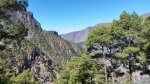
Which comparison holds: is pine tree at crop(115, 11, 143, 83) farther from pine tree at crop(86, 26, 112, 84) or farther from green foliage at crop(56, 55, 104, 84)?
green foliage at crop(56, 55, 104, 84)

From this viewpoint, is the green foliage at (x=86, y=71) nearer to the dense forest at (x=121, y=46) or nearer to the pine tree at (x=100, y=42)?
the dense forest at (x=121, y=46)

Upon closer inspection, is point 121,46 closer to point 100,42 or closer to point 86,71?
point 100,42

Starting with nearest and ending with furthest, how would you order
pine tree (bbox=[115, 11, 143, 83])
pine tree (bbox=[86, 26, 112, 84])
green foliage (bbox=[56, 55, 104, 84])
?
pine tree (bbox=[115, 11, 143, 83]), pine tree (bbox=[86, 26, 112, 84]), green foliage (bbox=[56, 55, 104, 84])

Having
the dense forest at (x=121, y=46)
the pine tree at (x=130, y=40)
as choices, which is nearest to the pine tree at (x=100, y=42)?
the dense forest at (x=121, y=46)

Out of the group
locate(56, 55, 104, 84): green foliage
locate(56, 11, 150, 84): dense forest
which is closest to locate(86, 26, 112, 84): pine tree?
locate(56, 11, 150, 84): dense forest

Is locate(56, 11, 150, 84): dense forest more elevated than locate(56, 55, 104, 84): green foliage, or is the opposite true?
locate(56, 11, 150, 84): dense forest

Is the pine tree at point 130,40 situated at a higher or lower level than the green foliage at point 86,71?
higher

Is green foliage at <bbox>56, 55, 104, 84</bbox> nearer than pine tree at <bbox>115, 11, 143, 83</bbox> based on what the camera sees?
No

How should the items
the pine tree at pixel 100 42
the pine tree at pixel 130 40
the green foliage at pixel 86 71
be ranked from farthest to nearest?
the green foliage at pixel 86 71
the pine tree at pixel 100 42
the pine tree at pixel 130 40

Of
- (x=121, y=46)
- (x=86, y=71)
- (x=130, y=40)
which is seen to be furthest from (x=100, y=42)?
(x=86, y=71)

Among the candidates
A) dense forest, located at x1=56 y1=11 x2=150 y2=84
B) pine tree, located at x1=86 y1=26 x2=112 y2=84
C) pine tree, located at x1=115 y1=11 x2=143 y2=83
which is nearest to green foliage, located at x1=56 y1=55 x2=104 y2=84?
dense forest, located at x1=56 y1=11 x2=150 y2=84

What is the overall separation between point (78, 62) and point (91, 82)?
386cm

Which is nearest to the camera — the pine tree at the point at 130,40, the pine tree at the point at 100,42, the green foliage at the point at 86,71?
the pine tree at the point at 130,40

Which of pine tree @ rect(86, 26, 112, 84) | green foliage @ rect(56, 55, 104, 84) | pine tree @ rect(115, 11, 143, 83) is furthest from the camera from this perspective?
green foliage @ rect(56, 55, 104, 84)
